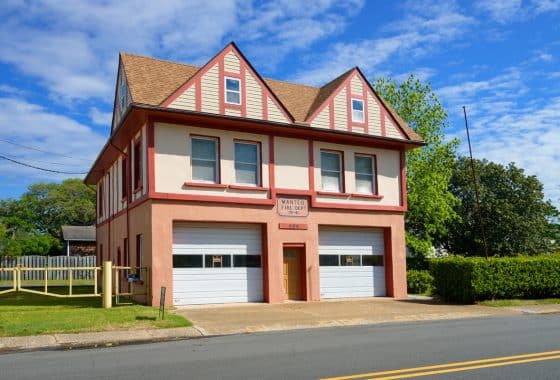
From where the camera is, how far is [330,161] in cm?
2334

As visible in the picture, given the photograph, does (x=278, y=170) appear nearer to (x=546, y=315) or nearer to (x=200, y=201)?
(x=200, y=201)

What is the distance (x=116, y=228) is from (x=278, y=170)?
8791 millimetres

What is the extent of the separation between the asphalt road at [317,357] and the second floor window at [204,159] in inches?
315

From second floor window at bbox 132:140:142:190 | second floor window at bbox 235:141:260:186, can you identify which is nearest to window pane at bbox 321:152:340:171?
Answer: second floor window at bbox 235:141:260:186

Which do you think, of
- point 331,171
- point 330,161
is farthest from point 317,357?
point 330,161

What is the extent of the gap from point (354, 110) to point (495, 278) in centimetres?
840

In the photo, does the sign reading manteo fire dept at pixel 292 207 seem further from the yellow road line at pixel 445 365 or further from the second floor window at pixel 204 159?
the yellow road line at pixel 445 365

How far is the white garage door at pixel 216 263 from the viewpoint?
A: 2000cm

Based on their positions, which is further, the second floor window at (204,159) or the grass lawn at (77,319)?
the second floor window at (204,159)

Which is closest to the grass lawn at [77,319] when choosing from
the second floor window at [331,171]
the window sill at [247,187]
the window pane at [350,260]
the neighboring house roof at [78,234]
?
the window sill at [247,187]

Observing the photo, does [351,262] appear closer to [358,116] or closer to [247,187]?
[247,187]

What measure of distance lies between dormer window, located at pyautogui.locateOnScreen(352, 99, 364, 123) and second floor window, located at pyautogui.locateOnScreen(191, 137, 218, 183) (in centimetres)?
615

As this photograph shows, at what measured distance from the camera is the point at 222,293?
20625 millimetres

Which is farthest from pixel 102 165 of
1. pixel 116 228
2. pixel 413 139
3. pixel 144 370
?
pixel 144 370
